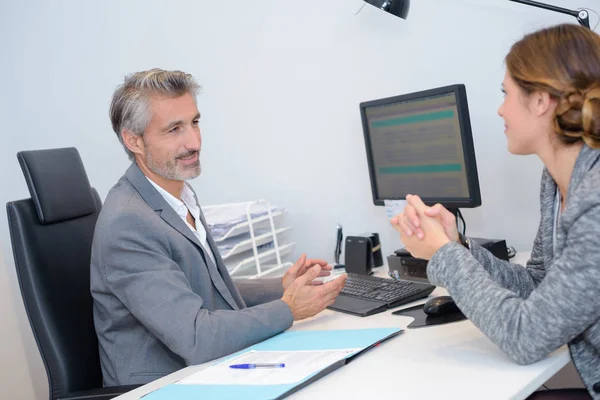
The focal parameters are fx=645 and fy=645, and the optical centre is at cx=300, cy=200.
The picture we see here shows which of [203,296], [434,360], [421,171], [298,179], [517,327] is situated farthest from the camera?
[298,179]

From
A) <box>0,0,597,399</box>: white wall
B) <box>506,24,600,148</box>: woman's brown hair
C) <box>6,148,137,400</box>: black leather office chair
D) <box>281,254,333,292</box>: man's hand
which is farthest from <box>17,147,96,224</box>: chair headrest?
<box>506,24,600,148</box>: woman's brown hair

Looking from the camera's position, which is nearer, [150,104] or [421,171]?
[150,104]

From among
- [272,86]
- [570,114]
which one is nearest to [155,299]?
[570,114]

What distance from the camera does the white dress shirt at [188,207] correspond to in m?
1.73

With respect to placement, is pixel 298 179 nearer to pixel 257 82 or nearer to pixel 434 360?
pixel 257 82

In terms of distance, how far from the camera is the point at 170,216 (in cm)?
159

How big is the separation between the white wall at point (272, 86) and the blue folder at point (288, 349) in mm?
918

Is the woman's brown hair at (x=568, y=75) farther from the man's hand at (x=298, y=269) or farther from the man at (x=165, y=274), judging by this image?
the man's hand at (x=298, y=269)

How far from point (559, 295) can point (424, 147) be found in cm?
96

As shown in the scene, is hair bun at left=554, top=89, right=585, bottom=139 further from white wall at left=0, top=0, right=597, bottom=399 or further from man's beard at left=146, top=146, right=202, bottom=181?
man's beard at left=146, top=146, right=202, bottom=181

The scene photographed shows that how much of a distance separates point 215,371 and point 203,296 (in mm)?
370

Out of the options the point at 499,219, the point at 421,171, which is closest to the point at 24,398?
the point at 421,171

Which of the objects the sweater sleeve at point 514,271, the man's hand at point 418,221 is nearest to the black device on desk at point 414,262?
the sweater sleeve at point 514,271

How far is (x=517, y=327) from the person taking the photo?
1.06 meters
